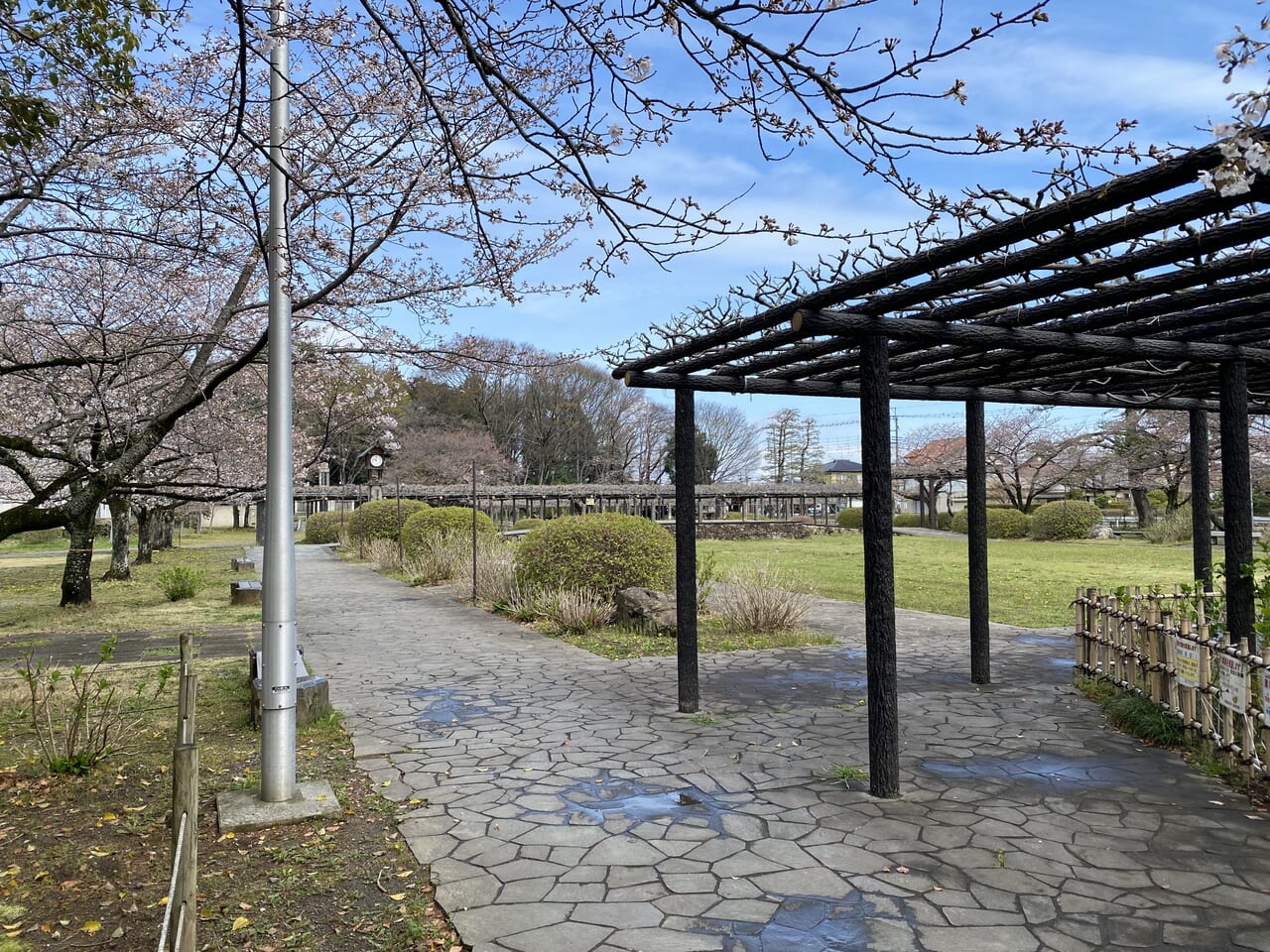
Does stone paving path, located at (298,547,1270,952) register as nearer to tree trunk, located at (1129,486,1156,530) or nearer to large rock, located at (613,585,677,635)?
large rock, located at (613,585,677,635)

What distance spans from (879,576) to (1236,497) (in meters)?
2.99

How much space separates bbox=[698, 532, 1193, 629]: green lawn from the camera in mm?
13125

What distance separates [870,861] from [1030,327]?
3129 millimetres

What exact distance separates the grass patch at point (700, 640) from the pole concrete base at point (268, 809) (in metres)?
4.60

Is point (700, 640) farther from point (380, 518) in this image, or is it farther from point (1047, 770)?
point (380, 518)

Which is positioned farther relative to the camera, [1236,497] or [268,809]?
[1236,497]

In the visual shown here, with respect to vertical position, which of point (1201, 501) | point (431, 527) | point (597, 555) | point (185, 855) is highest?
point (1201, 501)

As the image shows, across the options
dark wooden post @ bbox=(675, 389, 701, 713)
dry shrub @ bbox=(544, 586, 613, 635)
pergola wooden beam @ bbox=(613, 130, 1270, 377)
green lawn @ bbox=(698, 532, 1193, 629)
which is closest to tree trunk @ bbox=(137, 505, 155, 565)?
green lawn @ bbox=(698, 532, 1193, 629)

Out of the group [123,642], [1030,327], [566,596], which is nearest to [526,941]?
[1030,327]

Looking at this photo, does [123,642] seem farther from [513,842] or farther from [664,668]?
[513,842]

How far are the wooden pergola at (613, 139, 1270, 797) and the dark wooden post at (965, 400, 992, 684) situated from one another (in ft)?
0.06

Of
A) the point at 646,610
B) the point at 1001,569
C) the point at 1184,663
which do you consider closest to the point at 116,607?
the point at 646,610

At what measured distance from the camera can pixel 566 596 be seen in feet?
34.3

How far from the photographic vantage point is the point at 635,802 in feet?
14.2
